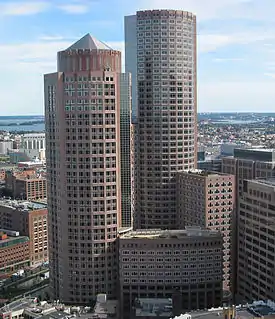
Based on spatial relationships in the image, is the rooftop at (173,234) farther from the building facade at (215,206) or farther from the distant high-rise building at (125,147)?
the building facade at (215,206)

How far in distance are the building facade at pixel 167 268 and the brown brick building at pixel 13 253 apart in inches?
2086

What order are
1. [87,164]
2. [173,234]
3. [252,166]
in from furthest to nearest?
[252,166] → [173,234] → [87,164]

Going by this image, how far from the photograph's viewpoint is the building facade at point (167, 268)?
319ft

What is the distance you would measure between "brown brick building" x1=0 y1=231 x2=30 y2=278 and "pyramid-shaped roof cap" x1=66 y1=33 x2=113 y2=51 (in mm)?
62035

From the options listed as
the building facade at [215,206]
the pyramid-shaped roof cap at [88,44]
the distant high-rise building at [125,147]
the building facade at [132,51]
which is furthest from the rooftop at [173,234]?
the pyramid-shaped roof cap at [88,44]

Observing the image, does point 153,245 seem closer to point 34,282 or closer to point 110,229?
point 110,229

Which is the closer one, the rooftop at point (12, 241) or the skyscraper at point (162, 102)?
the skyscraper at point (162, 102)

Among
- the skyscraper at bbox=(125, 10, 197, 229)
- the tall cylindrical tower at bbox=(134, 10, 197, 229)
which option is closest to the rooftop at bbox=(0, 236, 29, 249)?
the skyscraper at bbox=(125, 10, 197, 229)

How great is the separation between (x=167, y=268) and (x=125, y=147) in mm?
24435

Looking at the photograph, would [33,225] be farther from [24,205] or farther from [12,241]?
[24,205]

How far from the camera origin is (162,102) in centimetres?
12181

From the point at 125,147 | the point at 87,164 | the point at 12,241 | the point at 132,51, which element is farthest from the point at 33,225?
the point at 87,164

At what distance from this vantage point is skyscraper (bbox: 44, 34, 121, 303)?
99.5 metres

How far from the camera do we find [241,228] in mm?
100000
